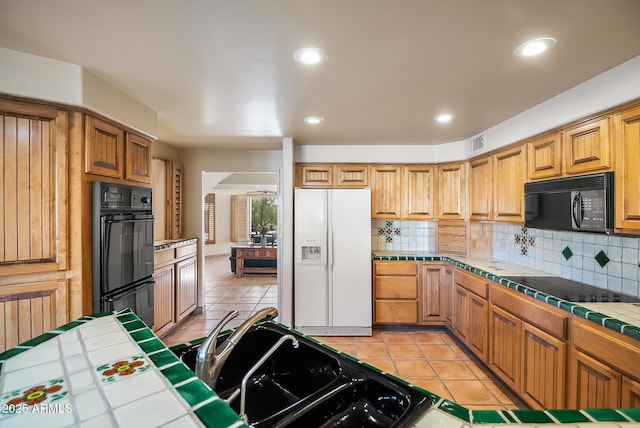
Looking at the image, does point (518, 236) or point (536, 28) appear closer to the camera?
point (536, 28)

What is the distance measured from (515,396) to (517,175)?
71.5 inches

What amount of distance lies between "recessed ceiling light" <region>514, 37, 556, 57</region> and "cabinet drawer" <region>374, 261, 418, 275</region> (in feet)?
8.02

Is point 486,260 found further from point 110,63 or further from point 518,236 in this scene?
point 110,63

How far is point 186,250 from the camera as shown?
12.5 feet

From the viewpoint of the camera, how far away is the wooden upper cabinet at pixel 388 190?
3.88m

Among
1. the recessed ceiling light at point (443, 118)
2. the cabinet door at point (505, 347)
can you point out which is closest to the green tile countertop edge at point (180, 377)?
the cabinet door at point (505, 347)

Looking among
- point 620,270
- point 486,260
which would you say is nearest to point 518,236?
point 486,260

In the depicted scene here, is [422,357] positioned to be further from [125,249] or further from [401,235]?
[125,249]

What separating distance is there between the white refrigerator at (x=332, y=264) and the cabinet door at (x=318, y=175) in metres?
0.42

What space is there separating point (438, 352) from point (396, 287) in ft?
2.63

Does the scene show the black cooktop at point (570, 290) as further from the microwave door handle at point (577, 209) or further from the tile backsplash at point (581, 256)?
the microwave door handle at point (577, 209)

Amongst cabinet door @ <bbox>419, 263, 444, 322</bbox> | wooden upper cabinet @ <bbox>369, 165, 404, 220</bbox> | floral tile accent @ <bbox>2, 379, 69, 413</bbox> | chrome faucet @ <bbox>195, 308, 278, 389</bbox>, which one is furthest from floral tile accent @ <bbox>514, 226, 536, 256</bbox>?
floral tile accent @ <bbox>2, 379, 69, 413</bbox>

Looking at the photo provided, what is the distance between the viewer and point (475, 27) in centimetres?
138

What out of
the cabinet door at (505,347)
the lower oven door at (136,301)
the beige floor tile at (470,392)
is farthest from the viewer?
the beige floor tile at (470,392)
